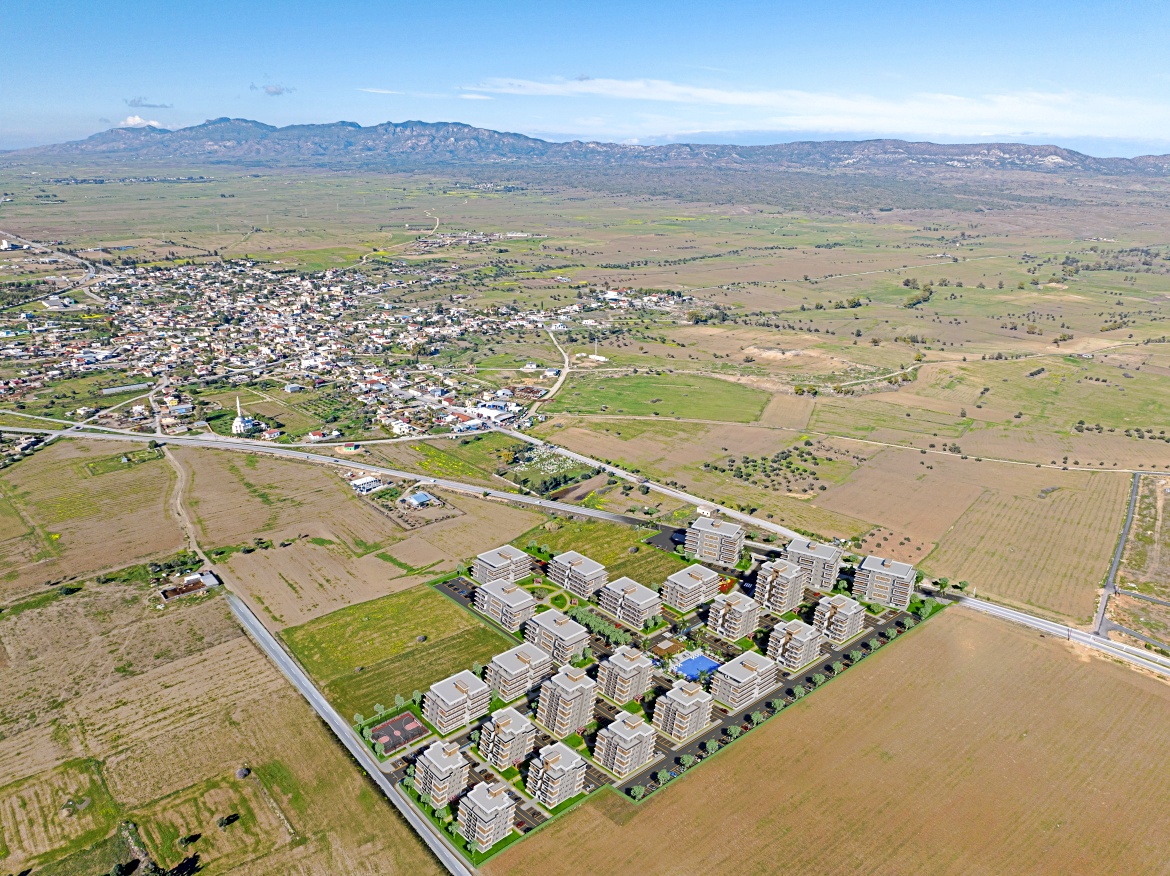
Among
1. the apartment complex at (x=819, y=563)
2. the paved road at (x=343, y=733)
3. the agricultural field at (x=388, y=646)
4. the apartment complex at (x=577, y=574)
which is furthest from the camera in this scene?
the apartment complex at (x=819, y=563)

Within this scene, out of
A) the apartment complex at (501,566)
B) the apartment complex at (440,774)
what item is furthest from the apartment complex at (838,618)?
the apartment complex at (440,774)

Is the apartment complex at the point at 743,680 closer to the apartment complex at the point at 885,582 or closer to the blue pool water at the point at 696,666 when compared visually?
the blue pool water at the point at 696,666

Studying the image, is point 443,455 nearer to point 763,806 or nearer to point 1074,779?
point 763,806

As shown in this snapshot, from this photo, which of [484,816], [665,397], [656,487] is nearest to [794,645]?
[484,816]

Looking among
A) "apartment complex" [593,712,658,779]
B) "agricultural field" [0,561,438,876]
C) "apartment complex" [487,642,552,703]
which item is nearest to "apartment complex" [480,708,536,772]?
"apartment complex" [487,642,552,703]

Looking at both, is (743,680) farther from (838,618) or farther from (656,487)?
(656,487)

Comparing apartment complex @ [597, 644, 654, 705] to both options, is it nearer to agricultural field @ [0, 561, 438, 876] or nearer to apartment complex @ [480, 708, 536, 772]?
apartment complex @ [480, 708, 536, 772]

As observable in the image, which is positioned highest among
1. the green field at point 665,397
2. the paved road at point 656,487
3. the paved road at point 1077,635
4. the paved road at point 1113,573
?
the green field at point 665,397
